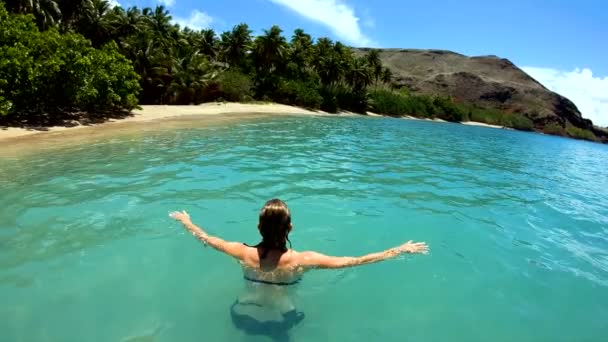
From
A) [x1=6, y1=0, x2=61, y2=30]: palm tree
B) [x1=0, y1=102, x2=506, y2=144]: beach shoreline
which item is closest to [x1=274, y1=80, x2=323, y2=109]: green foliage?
[x1=0, y1=102, x2=506, y2=144]: beach shoreline

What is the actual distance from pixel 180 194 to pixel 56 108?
72.9 ft

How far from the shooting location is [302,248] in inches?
285

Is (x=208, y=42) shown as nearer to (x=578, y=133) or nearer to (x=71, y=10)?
(x=71, y=10)

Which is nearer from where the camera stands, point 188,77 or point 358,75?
point 188,77

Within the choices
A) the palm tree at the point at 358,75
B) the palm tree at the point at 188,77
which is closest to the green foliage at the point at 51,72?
the palm tree at the point at 188,77

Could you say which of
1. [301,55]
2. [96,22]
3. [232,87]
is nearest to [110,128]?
[96,22]

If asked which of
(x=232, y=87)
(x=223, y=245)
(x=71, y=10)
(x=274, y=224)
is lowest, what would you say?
(x=223, y=245)

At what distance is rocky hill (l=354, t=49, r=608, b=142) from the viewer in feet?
454

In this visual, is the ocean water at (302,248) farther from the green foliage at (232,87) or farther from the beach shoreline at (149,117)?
the green foliage at (232,87)

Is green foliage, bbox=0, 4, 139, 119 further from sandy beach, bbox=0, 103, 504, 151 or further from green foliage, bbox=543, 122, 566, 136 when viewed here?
green foliage, bbox=543, 122, 566, 136

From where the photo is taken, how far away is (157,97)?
1834 inches

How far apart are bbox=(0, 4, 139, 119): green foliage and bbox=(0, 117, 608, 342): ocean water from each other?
941 cm

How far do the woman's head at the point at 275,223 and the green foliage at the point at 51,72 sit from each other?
20.9m

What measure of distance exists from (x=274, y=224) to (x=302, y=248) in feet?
10.9
